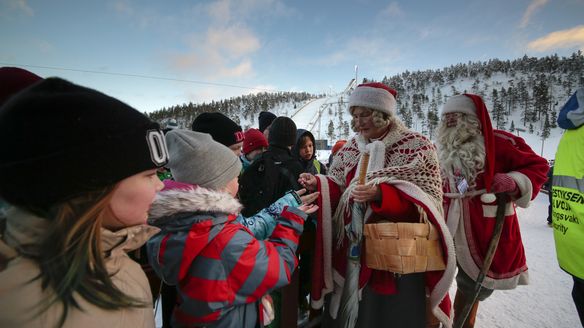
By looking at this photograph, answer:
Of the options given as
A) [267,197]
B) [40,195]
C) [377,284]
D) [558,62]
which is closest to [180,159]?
[40,195]

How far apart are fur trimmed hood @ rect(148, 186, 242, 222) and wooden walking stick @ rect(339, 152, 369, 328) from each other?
89 centimetres

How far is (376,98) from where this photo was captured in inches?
70.7

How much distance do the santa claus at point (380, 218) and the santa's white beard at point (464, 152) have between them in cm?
96

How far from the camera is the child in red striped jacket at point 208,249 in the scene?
1105 mm

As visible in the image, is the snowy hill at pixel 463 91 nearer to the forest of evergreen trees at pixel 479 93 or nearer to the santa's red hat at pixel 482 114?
the forest of evergreen trees at pixel 479 93

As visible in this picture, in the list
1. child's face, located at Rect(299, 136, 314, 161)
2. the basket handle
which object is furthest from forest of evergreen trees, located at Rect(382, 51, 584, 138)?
the basket handle

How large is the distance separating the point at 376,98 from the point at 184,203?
1.41 metres

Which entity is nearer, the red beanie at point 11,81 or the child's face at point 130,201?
the child's face at point 130,201

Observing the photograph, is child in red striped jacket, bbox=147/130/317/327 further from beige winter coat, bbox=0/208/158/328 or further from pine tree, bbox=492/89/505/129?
pine tree, bbox=492/89/505/129

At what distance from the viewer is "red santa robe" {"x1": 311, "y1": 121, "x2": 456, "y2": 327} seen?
155cm

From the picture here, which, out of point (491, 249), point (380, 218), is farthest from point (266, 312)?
point (491, 249)

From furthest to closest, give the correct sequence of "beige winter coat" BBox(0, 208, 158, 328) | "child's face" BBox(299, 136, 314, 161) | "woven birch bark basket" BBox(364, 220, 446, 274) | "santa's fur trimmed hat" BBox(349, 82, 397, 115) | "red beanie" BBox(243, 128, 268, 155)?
"child's face" BBox(299, 136, 314, 161) < "red beanie" BBox(243, 128, 268, 155) < "santa's fur trimmed hat" BBox(349, 82, 397, 115) < "woven birch bark basket" BBox(364, 220, 446, 274) < "beige winter coat" BBox(0, 208, 158, 328)

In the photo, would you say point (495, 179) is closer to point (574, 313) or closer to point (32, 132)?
point (574, 313)

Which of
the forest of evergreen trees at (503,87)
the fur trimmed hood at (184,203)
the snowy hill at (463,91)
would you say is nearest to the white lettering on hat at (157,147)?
the fur trimmed hood at (184,203)
